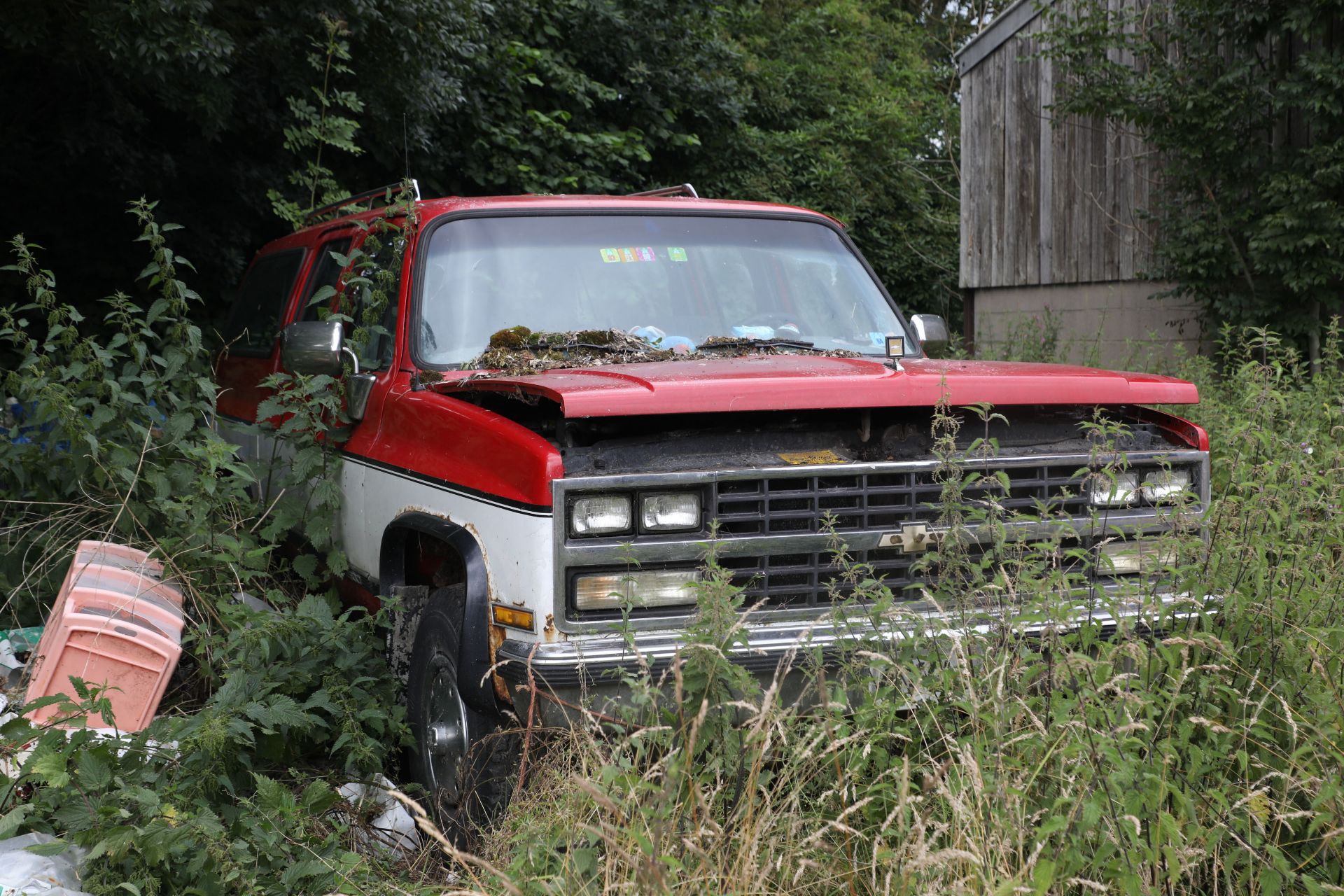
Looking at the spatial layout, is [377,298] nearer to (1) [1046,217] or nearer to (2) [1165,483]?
(2) [1165,483]

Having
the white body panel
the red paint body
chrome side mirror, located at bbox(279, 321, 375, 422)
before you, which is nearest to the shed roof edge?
the red paint body

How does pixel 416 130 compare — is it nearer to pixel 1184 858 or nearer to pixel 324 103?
pixel 324 103

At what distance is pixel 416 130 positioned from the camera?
38.0 ft

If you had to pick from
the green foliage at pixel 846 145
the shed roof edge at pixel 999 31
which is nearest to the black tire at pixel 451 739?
the shed roof edge at pixel 999 31

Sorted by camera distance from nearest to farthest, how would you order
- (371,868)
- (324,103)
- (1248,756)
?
(1248,756) < (371,868) < (324,103)

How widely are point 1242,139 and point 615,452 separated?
877 centimetres

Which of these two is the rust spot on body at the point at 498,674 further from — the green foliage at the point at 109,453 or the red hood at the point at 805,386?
the green foliage at the point at 109,453

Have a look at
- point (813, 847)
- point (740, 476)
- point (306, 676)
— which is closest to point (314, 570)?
point (306, 676)

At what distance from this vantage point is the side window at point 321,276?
18.4 feet

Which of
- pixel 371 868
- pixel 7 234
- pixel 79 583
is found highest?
pixel 7 234

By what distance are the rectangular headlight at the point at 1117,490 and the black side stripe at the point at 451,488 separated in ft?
4.95

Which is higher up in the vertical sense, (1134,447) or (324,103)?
(324,103)

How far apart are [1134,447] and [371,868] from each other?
8.36ft

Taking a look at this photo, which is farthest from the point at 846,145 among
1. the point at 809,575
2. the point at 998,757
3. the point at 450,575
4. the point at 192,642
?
the point at 998,757
